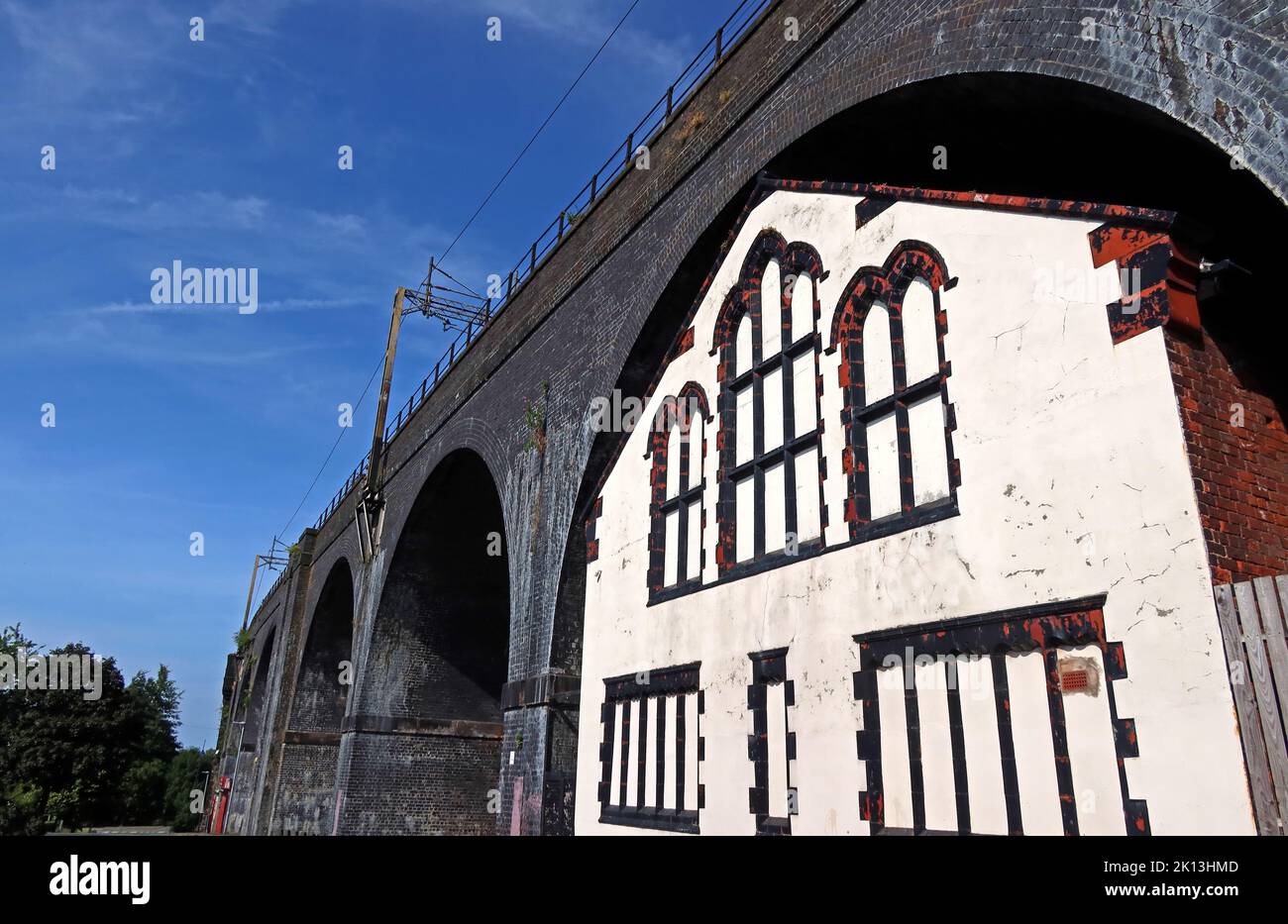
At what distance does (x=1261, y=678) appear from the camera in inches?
157

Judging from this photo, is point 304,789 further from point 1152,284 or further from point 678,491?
point 1152,284

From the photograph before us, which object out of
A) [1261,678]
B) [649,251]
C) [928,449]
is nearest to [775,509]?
[928,449]

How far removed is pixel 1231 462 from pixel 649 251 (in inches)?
306

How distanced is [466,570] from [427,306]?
32.2 feet

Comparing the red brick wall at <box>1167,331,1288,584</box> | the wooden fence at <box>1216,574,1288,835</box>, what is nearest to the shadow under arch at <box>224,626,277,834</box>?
the red brick wall at <box>1167,331,1288,584</box>

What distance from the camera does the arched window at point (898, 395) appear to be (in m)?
6.23

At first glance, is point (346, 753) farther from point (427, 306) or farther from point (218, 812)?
point (218, 812)

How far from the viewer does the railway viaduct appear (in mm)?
5230

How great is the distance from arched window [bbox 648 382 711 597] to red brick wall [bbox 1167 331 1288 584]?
487 centimetres

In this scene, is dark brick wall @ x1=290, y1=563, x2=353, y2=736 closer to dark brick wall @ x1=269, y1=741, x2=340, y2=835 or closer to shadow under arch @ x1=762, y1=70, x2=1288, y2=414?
dark brick wall @ x1=269, y1=741, x2=340, y2=835

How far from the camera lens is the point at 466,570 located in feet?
68.3

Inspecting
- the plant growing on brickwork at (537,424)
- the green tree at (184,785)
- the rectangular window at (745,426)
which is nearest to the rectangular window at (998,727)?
the rectangular window at (745,426)

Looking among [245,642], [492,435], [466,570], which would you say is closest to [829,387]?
[492,435]

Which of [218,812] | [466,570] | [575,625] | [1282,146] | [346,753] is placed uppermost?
[466,570]
